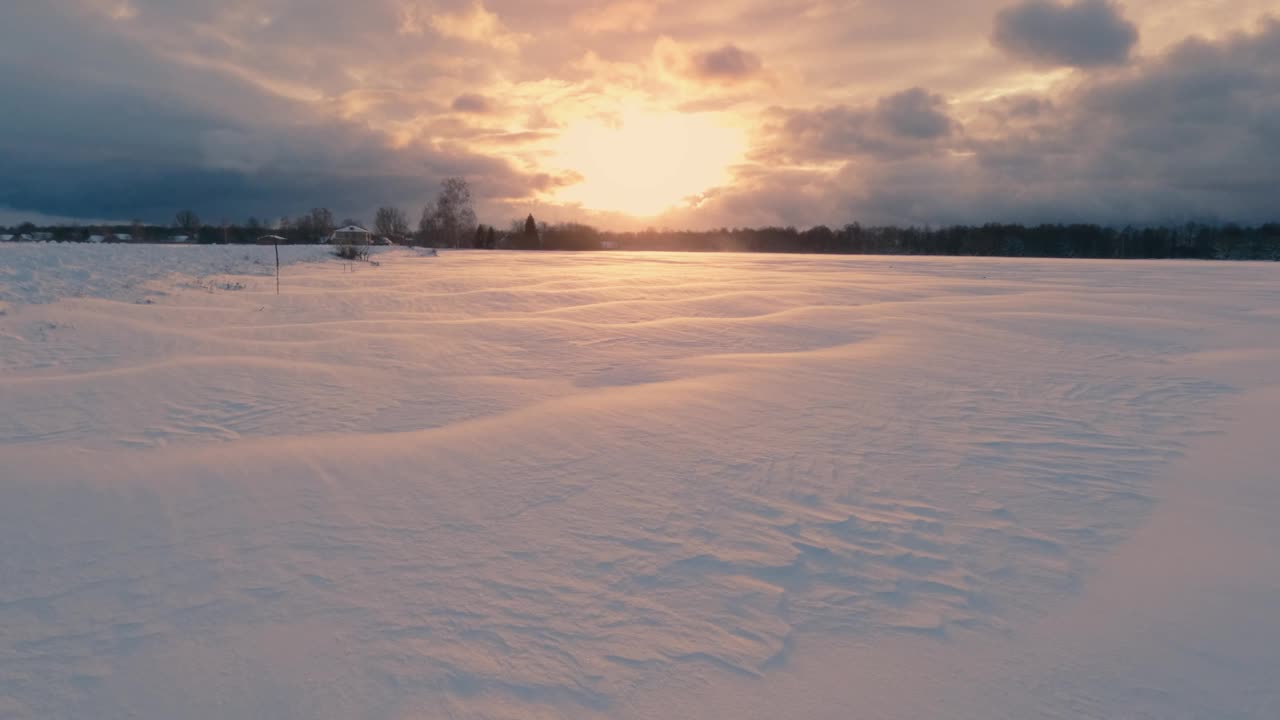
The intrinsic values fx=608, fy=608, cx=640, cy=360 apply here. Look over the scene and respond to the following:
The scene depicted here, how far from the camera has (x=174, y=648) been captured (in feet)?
8.82

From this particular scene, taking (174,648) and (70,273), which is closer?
(174,648)

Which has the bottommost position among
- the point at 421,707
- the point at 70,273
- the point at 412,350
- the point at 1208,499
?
the point at 421,707

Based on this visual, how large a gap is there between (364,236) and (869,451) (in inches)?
2624

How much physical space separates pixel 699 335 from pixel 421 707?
345 inches

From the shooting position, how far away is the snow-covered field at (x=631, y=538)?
2.55 metres

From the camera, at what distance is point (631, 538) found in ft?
12.1

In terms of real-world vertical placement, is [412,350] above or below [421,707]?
above

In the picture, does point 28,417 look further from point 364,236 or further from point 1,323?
point 364,236

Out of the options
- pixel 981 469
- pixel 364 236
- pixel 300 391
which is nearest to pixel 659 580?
pixel 981 469

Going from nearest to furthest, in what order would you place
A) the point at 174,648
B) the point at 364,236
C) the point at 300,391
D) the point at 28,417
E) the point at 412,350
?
the point at 174,648 → the point at 28,417 → the point at 300,391 → the point at 412,350 → the point at 364,236

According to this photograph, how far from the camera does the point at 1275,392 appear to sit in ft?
23.1

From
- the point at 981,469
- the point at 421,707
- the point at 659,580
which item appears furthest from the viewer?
the point at 981,469

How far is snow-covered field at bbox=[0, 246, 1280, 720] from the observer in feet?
8.38

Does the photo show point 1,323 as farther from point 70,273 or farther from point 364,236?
point 364,236
